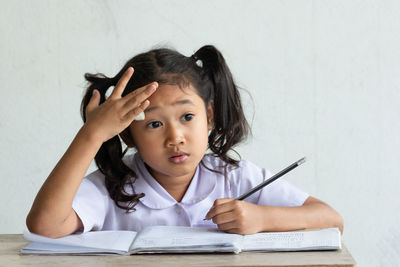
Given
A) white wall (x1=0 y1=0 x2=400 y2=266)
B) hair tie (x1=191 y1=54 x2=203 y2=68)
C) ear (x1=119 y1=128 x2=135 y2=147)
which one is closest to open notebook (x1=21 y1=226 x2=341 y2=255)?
ear (x1=119 y1=128 x2=135 y2=147)

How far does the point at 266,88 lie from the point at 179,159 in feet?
2.72

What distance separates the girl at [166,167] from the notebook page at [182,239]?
0.16 feet

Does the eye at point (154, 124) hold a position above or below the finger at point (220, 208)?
above

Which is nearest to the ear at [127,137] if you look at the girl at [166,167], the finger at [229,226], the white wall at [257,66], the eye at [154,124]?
the girl at [166,167]

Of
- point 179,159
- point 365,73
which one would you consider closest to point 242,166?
point 179,159

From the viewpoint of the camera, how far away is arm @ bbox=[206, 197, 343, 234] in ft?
3.35

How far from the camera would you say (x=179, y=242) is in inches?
36.4

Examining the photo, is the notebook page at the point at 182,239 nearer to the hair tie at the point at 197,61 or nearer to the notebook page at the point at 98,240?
the notebook page at the point at 98,240

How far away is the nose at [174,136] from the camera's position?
1150 mm

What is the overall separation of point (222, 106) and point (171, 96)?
0.21 m

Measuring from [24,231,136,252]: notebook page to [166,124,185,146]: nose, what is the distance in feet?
0.67

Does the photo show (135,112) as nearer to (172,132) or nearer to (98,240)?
(172,132)

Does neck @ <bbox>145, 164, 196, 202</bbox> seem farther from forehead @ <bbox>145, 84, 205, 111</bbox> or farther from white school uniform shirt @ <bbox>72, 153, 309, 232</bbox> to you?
forehead @ <bbox>145, 84, 205, 111</bbox>

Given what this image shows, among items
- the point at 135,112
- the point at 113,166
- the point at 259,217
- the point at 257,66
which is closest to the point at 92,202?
the point at 113,166
